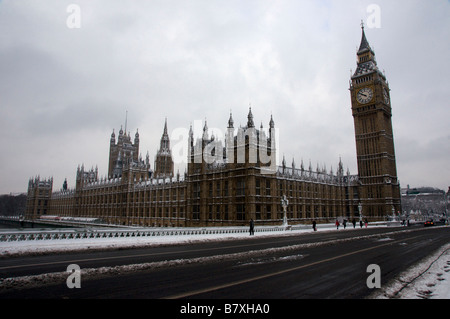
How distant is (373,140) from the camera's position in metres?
73.2

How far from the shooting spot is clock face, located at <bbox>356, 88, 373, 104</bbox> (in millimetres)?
74938

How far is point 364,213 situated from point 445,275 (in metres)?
64.6

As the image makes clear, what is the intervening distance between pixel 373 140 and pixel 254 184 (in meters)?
46.2

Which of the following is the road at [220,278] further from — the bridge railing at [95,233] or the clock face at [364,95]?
the clock face at [364,95]

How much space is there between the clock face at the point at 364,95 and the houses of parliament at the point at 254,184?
0.25 metres

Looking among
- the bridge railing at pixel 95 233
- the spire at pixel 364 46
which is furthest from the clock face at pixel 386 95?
the bridge railing at pixel 95 233

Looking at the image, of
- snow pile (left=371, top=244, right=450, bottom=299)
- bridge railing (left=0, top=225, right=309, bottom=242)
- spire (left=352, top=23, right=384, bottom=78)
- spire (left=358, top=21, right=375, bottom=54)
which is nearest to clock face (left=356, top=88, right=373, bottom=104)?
spire (left=352, top=23, right=384, bottom=78)

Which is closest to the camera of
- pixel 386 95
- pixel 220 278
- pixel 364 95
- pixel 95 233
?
pixel 220 278

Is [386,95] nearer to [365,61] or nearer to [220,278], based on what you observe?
[365,61]

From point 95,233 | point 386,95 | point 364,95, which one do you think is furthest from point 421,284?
point 386,95

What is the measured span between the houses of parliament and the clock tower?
24 cm

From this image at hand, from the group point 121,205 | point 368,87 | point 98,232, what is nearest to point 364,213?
point 368,87

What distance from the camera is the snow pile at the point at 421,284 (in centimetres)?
783

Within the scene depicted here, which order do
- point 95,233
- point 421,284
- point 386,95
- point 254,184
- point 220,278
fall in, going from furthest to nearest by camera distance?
point 386,95, point 254,184, point 95,233, point 220,278, point 421,284
